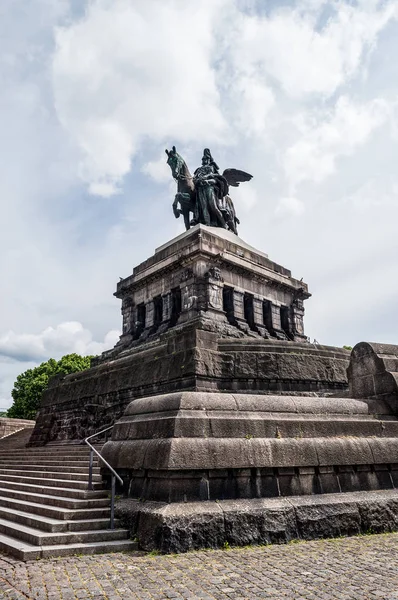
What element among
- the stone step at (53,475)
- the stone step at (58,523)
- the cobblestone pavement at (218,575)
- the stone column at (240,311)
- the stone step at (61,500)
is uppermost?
the stone column at (240,311)

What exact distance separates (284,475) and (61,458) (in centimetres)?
680

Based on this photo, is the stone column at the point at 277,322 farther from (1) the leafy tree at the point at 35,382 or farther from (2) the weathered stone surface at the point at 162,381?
(1) the leafy tree at the point at 35,382

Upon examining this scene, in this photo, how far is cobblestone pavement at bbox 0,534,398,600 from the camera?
450 centimetres

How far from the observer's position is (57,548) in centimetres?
589

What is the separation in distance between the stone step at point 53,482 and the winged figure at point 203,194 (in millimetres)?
16854

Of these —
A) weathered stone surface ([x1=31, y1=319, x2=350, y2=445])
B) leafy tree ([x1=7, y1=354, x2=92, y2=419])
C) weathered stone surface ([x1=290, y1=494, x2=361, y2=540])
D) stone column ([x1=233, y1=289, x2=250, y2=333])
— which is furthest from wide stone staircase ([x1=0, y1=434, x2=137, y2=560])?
leafy tree ([x1=7, y1=354, x2=92, y2=419])

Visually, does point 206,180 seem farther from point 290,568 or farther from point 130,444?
point 290,568

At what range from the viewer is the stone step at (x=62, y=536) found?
609 cm

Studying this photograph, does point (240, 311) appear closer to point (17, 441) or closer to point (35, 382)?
point (17, 441)

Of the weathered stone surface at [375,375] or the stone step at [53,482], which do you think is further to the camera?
the weathered stone surface at [375,375]

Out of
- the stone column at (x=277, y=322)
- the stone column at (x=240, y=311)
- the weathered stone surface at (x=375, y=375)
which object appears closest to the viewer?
the weathered stone surface at (x=375, y=375)

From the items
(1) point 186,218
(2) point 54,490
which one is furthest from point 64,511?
(1) point 186,218

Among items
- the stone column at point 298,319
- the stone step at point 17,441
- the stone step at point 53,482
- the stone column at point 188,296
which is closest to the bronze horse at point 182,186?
the stone column at point 188,296

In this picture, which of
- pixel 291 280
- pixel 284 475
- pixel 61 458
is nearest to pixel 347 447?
pixel 284 475
